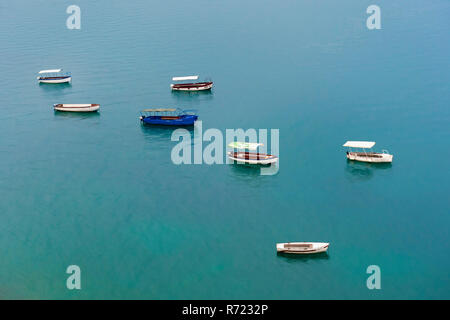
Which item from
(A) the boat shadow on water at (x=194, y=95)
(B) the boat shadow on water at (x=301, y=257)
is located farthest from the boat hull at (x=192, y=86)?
(B) the boat shadow on water at (x=301, y=257)

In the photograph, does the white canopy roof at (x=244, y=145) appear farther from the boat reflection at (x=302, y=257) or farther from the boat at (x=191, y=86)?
the boat at (x=191, y=86)

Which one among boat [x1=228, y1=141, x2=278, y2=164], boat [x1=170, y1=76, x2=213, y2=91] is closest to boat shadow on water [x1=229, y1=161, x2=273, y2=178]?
boat [x1=228, y1=141, x2=278, y2=164]

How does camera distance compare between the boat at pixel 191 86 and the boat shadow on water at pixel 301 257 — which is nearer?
the boat shadow on water at pixel 301 257

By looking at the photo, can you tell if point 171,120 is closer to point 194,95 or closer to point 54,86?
point 194,95

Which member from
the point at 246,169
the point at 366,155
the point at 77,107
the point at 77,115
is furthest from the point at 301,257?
the point at 77,107

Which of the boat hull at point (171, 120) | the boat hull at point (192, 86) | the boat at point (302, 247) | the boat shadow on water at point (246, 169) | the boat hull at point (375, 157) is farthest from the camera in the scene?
the boat hull at point (192, 86)

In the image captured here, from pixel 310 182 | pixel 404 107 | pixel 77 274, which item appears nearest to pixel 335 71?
pixel 404 107

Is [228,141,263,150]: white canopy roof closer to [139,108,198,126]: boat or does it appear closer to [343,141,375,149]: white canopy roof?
[139,108,198,126]: boat
